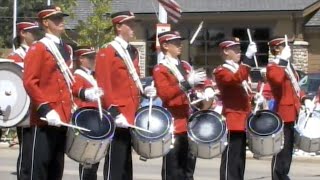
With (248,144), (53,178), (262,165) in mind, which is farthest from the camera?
(262,165)

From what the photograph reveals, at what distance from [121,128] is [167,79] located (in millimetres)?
971

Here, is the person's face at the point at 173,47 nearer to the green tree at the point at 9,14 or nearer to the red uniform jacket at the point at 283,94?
the red uniform jacket at the point at 283,94

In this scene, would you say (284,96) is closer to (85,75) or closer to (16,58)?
(85,75)

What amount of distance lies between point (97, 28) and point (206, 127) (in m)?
23.5

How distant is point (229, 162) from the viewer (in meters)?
9.58

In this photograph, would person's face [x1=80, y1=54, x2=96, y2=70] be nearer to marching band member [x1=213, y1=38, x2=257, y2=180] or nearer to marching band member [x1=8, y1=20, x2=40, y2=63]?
marching band member [x1=8, y1=20, x2=40, y2=63]

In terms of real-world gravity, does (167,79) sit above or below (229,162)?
above

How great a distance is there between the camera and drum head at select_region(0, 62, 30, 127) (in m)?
8.50

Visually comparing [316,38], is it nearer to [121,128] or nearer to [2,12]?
[2,12]

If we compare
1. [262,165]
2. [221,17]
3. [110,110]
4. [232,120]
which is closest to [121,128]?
[110,110]

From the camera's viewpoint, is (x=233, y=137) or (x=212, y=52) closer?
(x=233, y=137)

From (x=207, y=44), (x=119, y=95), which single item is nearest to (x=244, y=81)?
(x=119, y=95)

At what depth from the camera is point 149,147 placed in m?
8.20

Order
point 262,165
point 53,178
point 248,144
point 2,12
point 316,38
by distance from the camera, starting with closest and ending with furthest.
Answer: point 53,178, point 248,144, point 262,165, point 316,38, point 2,12
